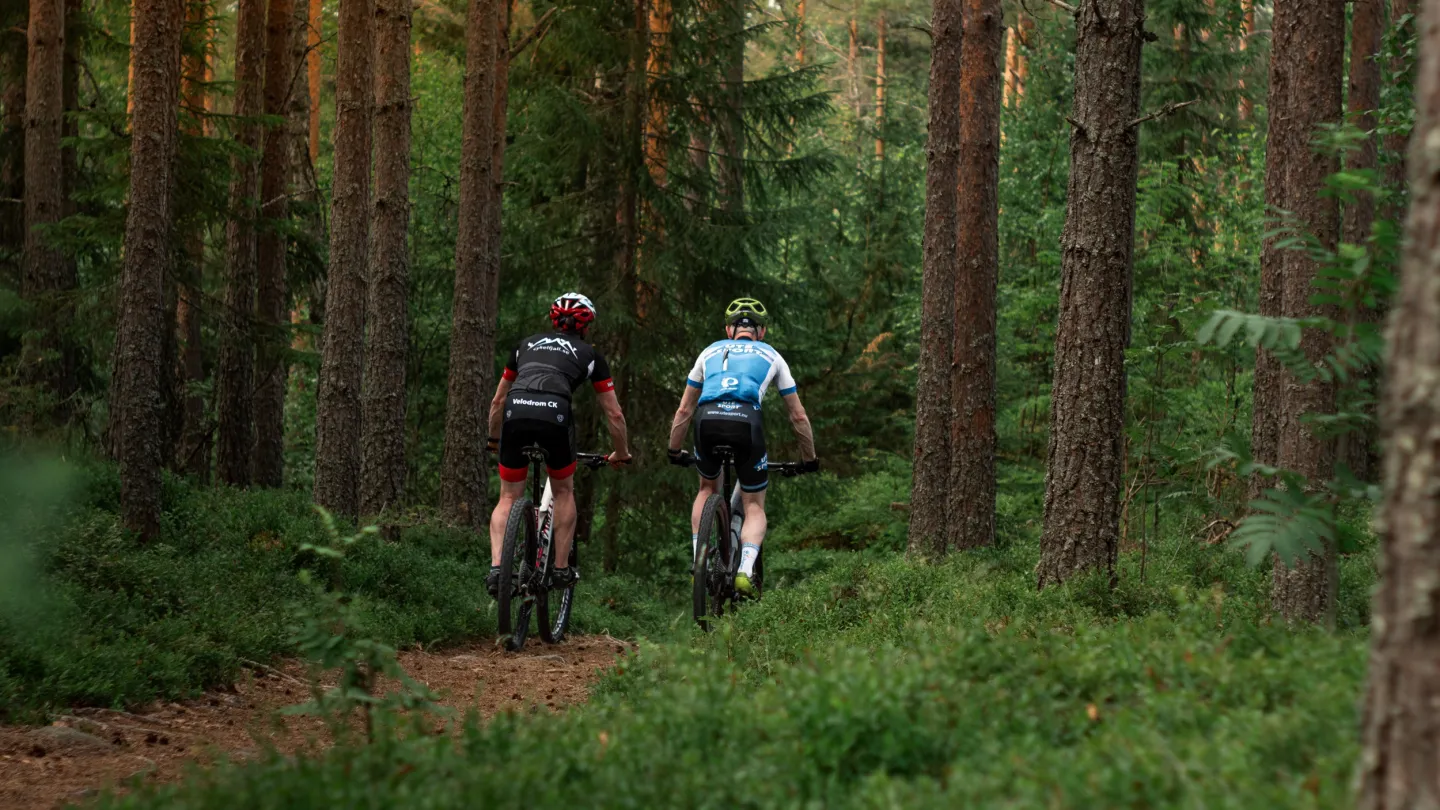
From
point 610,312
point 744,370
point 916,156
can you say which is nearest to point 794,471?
point 744,370

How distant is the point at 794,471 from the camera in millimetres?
10609

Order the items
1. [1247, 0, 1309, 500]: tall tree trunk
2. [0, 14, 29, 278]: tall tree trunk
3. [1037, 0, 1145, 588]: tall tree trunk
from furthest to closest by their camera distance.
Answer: [0, 14, 29, 278]: tall tree trunk
[1247, 0, 1309, 500]: tall tree trunk
[1037, 0, 1145, 588]: tall tree trunk

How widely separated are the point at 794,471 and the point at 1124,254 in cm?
345

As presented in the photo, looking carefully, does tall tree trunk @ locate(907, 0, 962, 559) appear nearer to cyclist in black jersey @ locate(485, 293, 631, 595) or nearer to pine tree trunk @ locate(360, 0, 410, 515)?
cyclist in black jersey @ locate(485, 293, 631, 595)

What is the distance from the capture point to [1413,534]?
314 cm

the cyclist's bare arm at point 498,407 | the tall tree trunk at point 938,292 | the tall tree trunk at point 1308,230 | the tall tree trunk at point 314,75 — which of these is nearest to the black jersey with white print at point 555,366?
the cyclist's bare arm at point 498,407

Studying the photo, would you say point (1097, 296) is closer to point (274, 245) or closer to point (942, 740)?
point (942, 740)

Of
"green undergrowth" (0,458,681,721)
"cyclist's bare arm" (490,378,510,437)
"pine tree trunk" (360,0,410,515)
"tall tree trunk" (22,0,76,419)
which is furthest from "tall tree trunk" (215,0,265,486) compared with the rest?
"cyclist's bare arm" (490,378,510,437)

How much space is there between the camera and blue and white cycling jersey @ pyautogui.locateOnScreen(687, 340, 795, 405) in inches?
400

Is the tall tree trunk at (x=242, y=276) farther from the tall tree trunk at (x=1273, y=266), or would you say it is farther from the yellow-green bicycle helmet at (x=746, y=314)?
the tall tree trunk at (x=1273, y=266)

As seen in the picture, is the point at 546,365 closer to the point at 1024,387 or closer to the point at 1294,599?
the point at 1294,599

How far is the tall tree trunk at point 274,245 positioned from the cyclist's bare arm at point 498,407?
9.46m

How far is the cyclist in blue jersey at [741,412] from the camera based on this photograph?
33.4 ft

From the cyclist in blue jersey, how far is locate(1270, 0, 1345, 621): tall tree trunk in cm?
358
